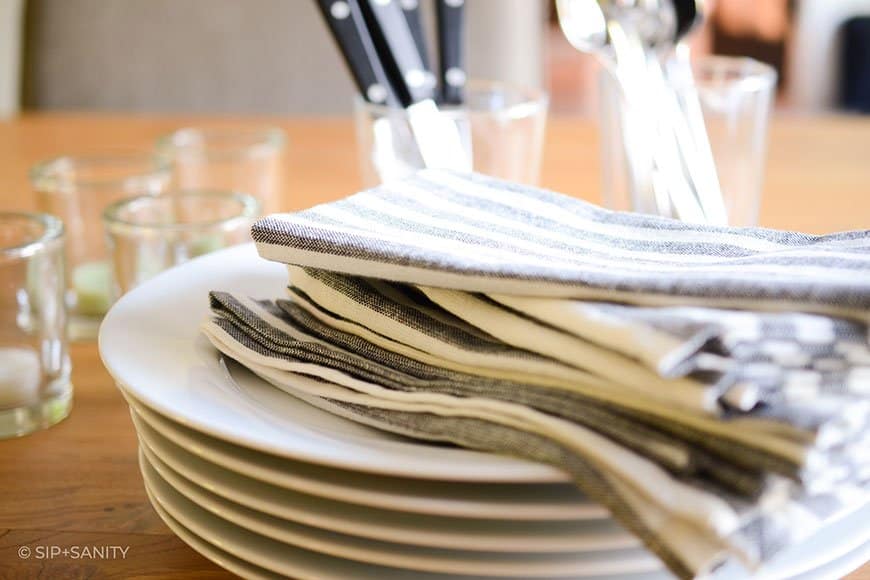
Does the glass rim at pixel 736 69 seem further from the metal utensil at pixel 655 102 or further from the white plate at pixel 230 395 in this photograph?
the white plate at pixel 230 395

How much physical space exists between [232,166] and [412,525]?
1.96 ft

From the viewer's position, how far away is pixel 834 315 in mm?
361

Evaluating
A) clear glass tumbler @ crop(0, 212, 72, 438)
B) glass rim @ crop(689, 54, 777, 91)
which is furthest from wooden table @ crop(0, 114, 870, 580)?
glass rim @ crop(689, 54, 777, 91)

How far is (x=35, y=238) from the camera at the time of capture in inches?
24.1

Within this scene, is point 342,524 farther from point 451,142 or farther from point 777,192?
point 777,192

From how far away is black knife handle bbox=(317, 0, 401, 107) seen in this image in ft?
2.33

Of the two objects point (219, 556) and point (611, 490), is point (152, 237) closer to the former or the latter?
point (219, 556)

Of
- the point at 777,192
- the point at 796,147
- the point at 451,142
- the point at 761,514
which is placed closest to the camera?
the point at 761,514

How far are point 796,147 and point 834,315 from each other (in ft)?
2.75

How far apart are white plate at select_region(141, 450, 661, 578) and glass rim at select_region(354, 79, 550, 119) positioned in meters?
0.38

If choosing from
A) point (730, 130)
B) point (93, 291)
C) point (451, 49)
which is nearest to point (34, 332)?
point (93, 291)

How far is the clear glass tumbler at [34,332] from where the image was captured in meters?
0.58

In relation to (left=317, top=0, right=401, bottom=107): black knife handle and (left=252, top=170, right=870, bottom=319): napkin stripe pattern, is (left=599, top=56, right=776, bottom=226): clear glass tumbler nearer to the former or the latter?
(left=317, top=0, right=401, bottom=107): black knife handle

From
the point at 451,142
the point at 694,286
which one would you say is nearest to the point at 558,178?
the point at 451,142
